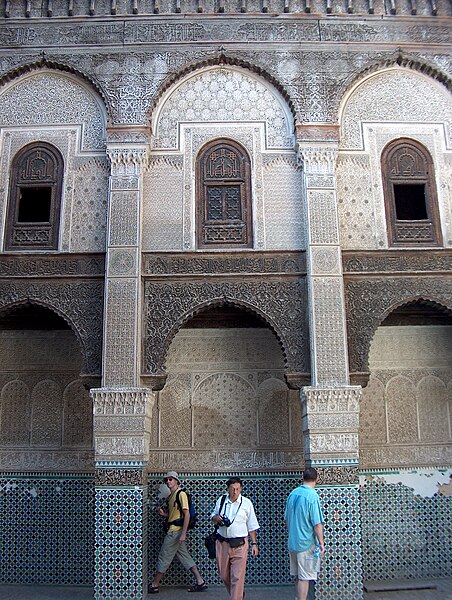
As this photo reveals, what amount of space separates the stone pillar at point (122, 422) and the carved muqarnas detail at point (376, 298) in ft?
7.85

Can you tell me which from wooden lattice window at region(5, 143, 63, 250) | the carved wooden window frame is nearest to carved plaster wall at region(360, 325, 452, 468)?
the carved wooden window frame

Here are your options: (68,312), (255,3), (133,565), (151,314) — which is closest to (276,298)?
(151,314)

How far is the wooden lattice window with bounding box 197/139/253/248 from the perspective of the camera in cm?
764

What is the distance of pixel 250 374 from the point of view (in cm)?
838

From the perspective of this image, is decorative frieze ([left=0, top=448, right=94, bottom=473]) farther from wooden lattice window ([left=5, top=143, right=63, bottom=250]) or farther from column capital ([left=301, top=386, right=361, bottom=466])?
column capital ([left=301, top=386, right=361, bottom=466])

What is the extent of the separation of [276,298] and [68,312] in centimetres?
238

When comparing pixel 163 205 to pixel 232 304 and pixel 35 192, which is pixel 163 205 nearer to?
pixel 232 304

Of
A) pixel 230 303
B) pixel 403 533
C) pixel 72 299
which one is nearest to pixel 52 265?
pixel 72 299

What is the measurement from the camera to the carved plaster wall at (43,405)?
8094mm

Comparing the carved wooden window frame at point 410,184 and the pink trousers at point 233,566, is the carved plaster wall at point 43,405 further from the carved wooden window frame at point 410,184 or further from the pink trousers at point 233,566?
the carved wooden window frame at point 410,184

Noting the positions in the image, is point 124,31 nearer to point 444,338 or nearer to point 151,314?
point 151,314

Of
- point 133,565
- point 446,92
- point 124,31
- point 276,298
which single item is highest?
point 124,31

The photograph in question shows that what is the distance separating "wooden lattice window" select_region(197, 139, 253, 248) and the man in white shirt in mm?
3115

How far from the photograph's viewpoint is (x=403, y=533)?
309 inches
